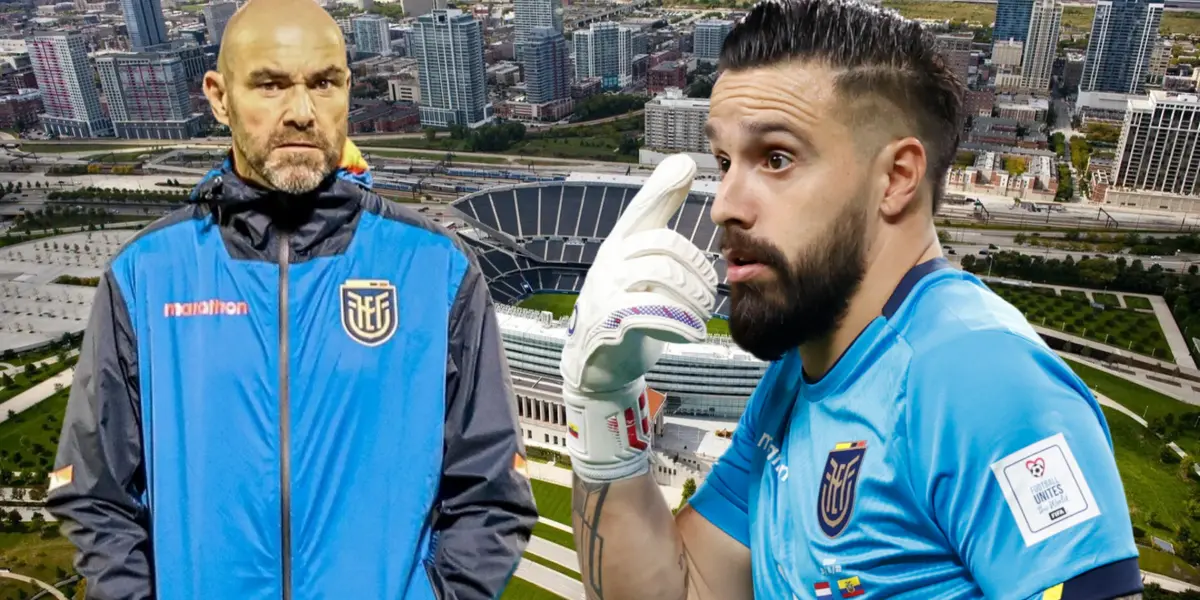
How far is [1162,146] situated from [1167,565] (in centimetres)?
2693

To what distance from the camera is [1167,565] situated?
1488 centimetres

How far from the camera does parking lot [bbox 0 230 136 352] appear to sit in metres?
26.4

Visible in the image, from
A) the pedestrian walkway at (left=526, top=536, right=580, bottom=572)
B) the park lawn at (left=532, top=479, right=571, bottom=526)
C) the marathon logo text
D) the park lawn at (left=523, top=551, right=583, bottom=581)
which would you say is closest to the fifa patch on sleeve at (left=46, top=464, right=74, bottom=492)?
the marathon logo text

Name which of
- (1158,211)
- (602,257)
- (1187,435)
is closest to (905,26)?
(602,257)

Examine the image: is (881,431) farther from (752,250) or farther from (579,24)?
(579,24)

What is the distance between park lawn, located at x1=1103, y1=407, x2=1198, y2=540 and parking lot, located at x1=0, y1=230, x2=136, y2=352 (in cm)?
2854

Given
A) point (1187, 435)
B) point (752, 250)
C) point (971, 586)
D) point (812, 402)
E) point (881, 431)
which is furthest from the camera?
point (1187, 435)

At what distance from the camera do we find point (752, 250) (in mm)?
2395

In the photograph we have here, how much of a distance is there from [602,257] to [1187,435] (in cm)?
2208

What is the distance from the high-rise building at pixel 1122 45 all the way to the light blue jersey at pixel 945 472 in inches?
2282

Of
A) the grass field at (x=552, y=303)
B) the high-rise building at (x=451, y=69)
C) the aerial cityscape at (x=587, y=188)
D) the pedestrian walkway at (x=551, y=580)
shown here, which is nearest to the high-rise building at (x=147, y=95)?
the aerial cityscape at (x=587, y=188)

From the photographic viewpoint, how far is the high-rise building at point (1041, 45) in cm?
5188

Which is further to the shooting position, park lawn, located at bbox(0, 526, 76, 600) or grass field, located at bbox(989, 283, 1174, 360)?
grass field, located at bbox(989, 283, 1174, 360)

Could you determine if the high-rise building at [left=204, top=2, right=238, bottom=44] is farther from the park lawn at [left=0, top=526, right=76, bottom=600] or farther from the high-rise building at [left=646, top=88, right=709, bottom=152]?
the park lawn at [left=0, top=526, right=76, bottom=600]
